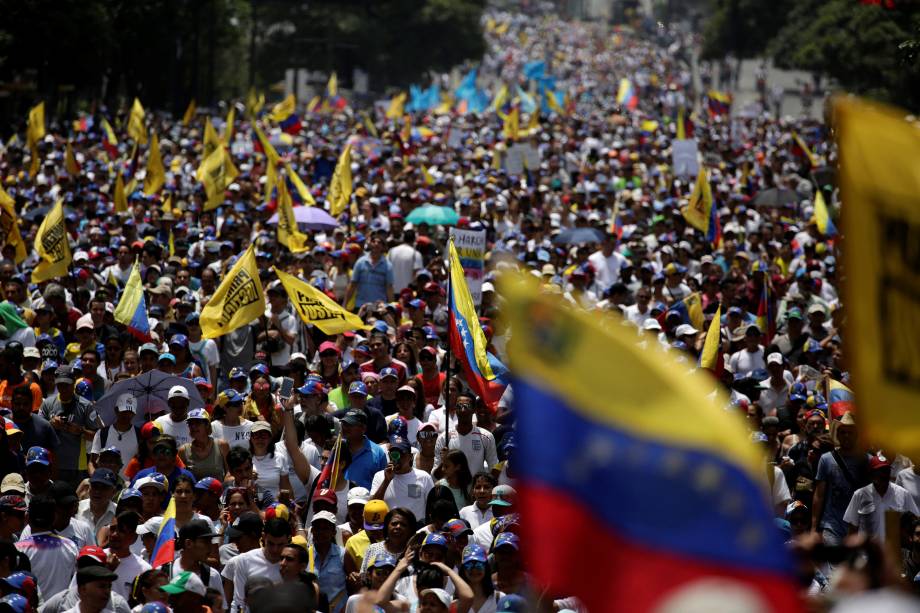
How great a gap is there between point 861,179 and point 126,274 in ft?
42.8

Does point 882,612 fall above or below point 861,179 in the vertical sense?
below

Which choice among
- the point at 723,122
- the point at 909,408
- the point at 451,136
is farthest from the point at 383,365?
the point at 723,122

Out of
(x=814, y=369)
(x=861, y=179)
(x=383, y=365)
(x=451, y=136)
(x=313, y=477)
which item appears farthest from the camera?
(x=451, y=136)

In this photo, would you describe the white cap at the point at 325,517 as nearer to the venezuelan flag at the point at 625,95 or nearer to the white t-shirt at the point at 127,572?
the white t-shirt at the point at 127,572

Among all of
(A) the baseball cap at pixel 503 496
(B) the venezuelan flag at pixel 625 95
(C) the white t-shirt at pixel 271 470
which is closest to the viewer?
(A) the baseball cap at pixel 503 496

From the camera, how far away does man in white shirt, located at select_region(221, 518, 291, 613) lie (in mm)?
7961

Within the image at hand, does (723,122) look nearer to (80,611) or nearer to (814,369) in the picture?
(814,369)

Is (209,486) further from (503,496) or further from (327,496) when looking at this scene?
(503,496)

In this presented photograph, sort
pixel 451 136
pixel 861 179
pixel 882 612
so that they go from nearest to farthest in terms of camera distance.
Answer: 1. pixel 882 612
2. pixel 861 179
3. pixel 451 136

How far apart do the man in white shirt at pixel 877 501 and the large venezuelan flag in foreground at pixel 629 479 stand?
20.8 ft

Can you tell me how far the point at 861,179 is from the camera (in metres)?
3.96

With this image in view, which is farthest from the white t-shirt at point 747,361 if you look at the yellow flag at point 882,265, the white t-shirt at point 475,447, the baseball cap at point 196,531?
the yellow flag at point 882,265

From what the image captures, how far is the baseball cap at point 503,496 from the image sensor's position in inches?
347

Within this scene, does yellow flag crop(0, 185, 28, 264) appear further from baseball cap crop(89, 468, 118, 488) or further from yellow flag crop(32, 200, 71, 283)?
baseball cap crop(89, 468, 118, 488)
